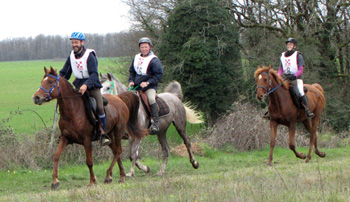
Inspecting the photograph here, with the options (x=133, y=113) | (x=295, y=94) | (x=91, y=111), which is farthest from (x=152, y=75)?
(x=295, y=94)

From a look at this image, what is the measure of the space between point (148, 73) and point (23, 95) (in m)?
33.3

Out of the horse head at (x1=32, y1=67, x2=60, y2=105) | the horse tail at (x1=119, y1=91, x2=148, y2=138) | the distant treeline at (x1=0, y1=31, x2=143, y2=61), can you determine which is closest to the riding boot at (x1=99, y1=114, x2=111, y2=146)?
the horse head at (x1=32, y1=67, x2=60, y2=105)

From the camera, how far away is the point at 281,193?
19.0 feet

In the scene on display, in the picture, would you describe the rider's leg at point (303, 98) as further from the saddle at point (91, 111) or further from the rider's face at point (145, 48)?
the saddle at point (91, 111)

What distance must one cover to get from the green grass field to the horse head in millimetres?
16047

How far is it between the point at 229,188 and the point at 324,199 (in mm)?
1396

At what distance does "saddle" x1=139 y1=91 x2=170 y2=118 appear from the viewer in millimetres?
10203

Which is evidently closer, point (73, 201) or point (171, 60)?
point (73, 201)

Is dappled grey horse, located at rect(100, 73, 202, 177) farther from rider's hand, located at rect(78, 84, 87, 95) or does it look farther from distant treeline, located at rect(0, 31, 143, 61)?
distant treeline, located at rect(0, 31, 143, 61)

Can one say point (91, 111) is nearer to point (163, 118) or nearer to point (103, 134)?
point (103, 134)

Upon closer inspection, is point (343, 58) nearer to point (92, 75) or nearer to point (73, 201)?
point (92, 75)

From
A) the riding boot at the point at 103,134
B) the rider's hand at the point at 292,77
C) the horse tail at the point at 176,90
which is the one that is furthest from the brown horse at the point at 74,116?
the rider's hand at the point at 292,77

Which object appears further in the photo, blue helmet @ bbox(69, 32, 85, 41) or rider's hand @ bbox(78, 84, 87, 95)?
blue helmet @ bbox(69, 32, 85, 41)

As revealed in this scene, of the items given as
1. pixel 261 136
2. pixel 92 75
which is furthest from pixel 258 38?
pixel 92 75
